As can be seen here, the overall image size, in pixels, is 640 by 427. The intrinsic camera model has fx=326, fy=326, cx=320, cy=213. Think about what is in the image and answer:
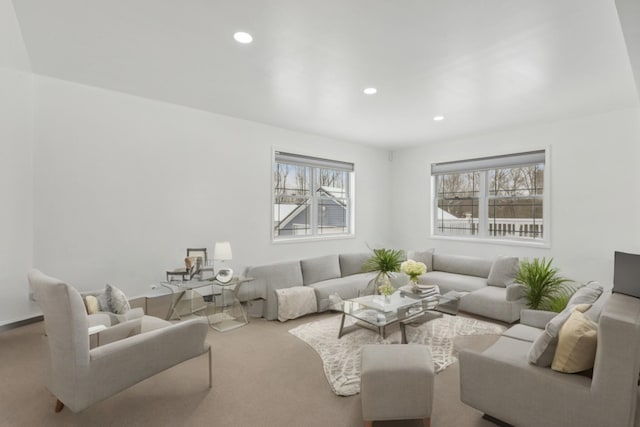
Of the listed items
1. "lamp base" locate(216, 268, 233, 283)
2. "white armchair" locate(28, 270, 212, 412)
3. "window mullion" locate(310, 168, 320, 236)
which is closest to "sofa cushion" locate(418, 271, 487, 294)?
"window mullion" locate(310, 168, 320, 236)

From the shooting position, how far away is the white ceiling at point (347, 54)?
7.51ft

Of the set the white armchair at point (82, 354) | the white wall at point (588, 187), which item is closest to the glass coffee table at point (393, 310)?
the white armchair at point (82, 354)

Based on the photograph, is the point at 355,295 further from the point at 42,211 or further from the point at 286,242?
the point at 42,211

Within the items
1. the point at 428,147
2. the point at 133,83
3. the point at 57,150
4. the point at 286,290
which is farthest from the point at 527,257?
the point at 57,150

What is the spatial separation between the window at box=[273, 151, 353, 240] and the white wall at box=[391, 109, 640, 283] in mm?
2587

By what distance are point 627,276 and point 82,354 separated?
4.00 meters

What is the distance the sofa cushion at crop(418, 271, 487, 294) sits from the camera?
466 centimetres

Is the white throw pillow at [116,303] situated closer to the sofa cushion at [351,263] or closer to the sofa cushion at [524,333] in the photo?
the sofa cushion at [351,263]

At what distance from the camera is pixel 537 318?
2.98 metres

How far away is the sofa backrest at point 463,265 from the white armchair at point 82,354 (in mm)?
4475

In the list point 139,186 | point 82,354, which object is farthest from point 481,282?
point 139,186

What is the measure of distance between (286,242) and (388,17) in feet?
12.6

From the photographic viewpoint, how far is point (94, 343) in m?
2.28

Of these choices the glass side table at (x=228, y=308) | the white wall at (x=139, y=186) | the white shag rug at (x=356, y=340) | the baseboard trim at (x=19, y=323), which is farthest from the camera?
the glass side table at (x=228, y=308)
